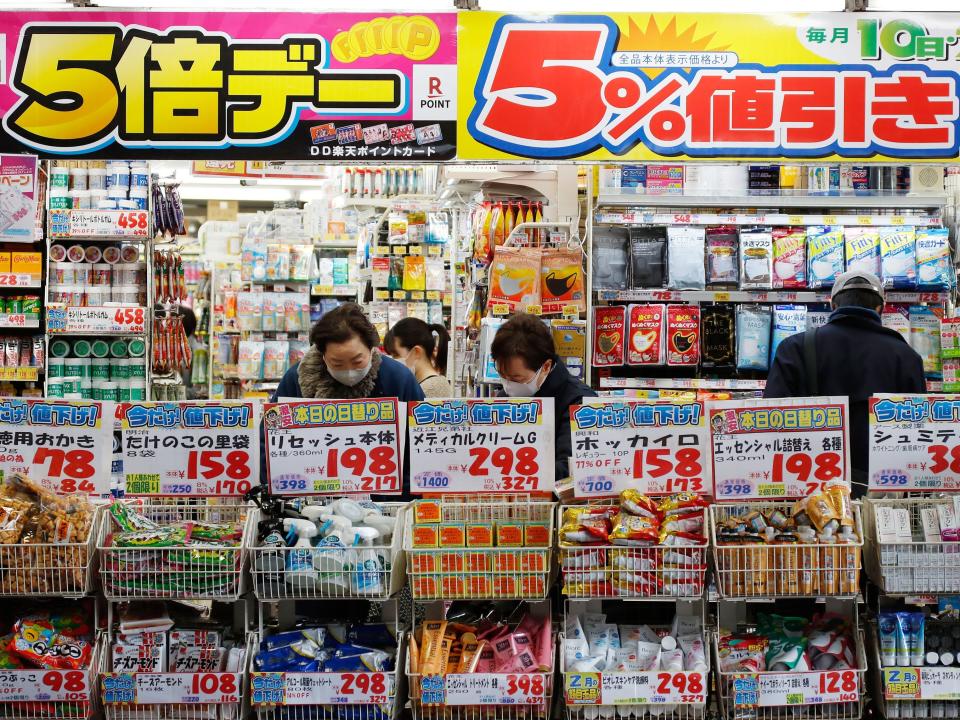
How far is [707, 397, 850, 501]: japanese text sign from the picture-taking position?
305 cm

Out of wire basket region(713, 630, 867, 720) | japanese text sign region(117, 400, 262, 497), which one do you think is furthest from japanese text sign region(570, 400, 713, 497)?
japanese text sign region(117, 400, 262, 497)

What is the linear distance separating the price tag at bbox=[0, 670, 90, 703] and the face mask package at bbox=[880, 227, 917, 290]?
4.76 metres

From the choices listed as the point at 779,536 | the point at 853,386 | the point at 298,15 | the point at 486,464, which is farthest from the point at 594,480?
the point at 298,15

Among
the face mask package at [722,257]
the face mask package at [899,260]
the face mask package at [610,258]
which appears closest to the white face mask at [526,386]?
the face mask package at [610,258]

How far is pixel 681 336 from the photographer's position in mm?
6055

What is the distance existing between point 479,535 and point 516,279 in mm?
2965

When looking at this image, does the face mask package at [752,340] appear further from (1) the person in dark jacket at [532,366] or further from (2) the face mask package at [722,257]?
(1) the person in dark jacket at [532,366]

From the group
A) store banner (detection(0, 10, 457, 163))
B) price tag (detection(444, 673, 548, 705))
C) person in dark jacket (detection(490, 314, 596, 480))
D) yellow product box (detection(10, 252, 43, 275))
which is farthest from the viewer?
yellow product box (detection(10, 252, 43, 275))

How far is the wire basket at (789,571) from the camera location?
284cm

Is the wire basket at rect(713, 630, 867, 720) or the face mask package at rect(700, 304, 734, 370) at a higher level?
the face mask package at rect(700, 304, 734, 370)

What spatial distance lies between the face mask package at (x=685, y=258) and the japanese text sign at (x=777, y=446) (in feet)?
10.1

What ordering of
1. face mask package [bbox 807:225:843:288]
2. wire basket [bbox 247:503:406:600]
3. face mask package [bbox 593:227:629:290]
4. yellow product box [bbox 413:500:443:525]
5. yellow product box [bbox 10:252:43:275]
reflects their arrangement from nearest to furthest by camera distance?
wire basket [bbox 247:503:406:600], yellow product box [bbox 413:500:443:525], face mask package [bbox 807:225:843:288], face mask package [bbox 593:227:629:290], yellow product box [bbox 10:252:43:275]

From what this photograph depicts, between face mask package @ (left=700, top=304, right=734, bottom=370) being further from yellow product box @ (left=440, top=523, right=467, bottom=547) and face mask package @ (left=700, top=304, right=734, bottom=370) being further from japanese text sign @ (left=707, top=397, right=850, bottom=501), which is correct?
yellow product box @ (left=440, top=523, right=467, bottom=547)

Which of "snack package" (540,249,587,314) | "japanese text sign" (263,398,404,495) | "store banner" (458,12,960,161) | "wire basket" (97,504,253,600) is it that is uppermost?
"store banner" (458,12,960,161)
